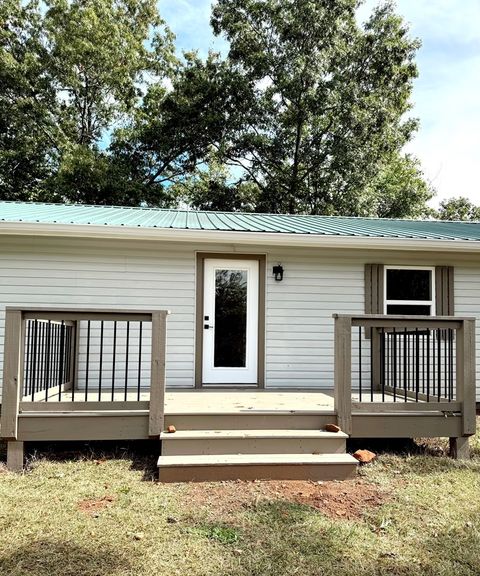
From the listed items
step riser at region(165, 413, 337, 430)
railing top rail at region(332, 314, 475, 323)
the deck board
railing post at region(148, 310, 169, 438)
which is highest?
railing top rail at region(332, 314, 475, 323)

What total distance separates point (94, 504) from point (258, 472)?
131 cm

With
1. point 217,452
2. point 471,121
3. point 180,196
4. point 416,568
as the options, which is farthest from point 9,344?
point 471,121

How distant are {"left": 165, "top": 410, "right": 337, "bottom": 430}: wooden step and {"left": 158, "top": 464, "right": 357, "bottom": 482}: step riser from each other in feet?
1.69

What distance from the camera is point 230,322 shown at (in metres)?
6.35

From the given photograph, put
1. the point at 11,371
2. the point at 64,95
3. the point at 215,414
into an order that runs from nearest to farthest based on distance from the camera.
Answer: the point at 11,371
the point at 215,414
the point at 64,95

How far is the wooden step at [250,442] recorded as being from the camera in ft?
13.2

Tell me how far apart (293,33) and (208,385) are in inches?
571

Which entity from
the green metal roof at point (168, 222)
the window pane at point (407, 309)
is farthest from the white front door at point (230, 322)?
the window pane at point (407, 309)

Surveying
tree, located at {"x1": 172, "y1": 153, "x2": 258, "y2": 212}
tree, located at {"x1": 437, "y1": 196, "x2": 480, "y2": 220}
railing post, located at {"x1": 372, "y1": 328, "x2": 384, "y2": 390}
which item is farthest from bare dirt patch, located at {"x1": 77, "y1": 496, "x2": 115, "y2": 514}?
tree, located at {"x1": 437, "y1": 196, "x2": 480, "y2": 220}

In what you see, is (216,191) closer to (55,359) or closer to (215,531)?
(55,359)

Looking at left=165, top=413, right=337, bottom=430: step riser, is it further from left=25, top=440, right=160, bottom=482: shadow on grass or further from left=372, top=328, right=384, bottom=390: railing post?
left=372, top=328, right=384, bottom=390: railing post

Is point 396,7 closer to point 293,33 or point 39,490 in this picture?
point 293,33

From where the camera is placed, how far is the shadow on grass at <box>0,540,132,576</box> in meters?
2.48

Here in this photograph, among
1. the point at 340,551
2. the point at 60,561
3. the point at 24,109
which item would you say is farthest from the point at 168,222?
the point at 24,109
